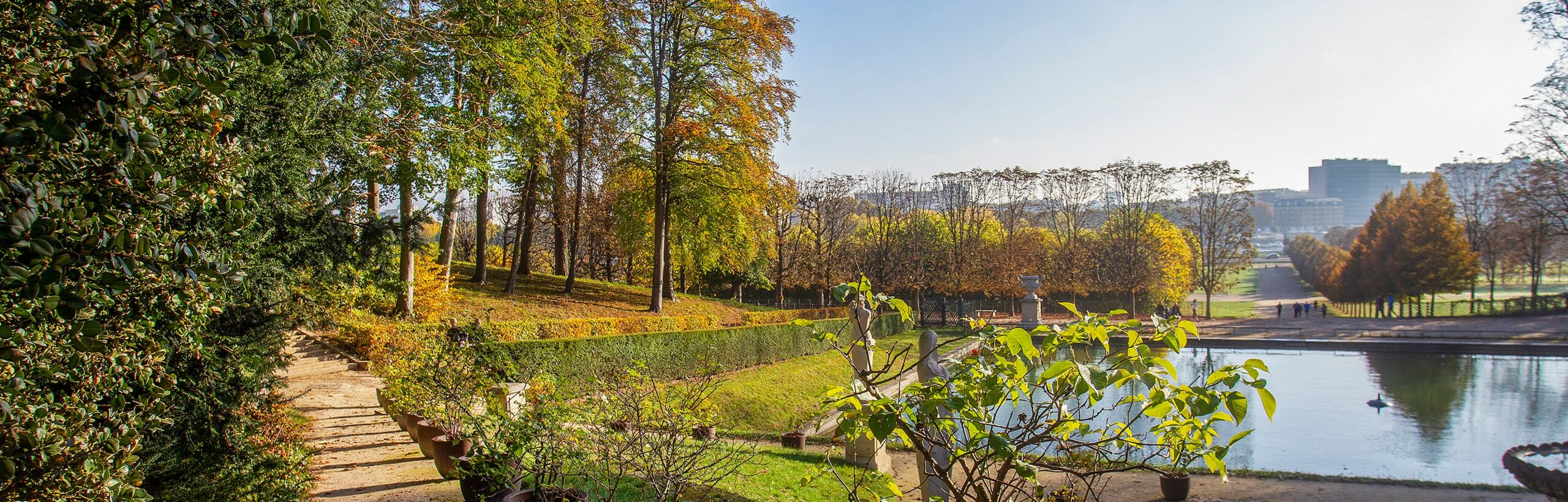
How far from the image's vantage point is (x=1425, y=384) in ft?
58.2

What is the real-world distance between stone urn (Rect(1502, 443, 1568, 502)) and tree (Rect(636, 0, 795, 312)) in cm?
1762

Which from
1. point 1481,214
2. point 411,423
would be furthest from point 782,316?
point 1481,214

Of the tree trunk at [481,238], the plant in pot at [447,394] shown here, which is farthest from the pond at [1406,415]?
the tree trunk at [481,238]

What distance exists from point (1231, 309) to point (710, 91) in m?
38.0

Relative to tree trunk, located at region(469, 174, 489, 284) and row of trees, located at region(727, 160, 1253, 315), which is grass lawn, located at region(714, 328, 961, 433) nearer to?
tree trunk, located at region(469, 174, 489, 284)

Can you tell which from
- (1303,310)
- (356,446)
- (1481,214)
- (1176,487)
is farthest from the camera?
(1303,310)

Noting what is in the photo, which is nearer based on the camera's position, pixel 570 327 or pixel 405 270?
pixel 405 270

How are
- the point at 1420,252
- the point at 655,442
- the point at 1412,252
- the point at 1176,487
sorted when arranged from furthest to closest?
the point at 1412,252, the point at 1420,252, the point at 1176,487, the point at 655,442

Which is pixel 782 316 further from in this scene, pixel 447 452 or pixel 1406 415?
pixel 447 452

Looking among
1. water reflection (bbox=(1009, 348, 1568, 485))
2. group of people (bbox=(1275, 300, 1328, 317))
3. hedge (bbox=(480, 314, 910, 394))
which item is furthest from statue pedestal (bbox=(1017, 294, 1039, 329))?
group of people (bbox=(1275, 300, 1328, 317))

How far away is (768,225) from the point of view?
92.0 ft

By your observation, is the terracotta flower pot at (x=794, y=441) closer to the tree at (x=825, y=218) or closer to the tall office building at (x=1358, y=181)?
the tree at (x=825, y=218)

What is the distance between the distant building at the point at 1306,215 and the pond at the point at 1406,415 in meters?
160

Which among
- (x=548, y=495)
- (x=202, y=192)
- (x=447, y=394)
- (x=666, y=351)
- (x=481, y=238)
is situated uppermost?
(x=481, y=238)
